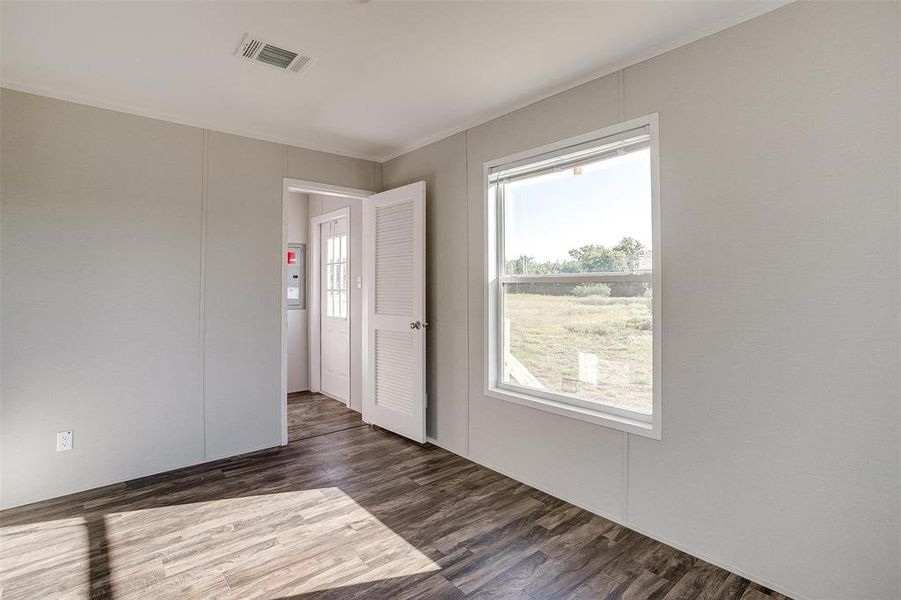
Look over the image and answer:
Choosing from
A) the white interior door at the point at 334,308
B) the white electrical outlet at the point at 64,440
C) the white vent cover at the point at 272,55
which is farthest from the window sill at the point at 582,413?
the white electrical outlet at the point at 64,440

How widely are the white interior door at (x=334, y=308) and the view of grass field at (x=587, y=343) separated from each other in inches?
94.8

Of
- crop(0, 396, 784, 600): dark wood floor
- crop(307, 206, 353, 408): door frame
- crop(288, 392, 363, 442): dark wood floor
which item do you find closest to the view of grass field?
crop(0, 396, 784, 600): dark wood floor

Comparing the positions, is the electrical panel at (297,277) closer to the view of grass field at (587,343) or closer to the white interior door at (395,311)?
the white interior door at (395,311)

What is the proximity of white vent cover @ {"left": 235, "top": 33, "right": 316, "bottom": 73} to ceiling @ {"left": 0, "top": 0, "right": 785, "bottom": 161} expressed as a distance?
5cm

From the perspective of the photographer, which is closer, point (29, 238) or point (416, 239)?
point (29, 238)

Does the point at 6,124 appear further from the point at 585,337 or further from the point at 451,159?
the point at 585,337

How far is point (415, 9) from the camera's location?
2.03m

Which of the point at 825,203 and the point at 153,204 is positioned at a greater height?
the point at 153,204

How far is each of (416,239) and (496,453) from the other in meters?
1.84

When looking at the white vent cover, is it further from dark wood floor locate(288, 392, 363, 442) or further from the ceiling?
dark wood floor locate(288, 392, 363, 442)

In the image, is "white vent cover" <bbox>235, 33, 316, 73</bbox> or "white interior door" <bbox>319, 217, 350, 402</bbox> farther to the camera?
"white interior door" <bbox>319, 217, 350, 402</bbox>

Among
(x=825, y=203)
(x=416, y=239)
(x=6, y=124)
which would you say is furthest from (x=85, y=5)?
(x=825, y=203)

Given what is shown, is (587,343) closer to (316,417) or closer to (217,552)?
(217,552)

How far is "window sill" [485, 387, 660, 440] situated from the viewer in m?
2.39
